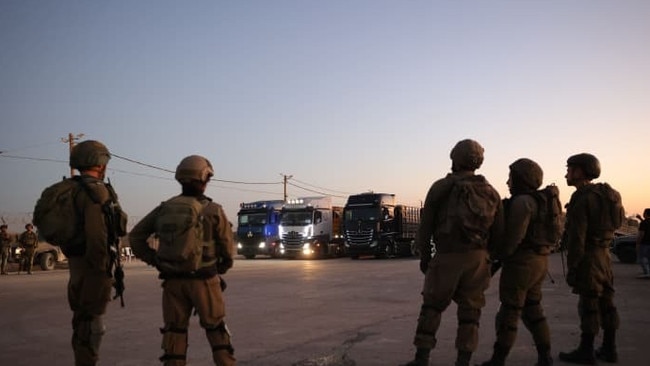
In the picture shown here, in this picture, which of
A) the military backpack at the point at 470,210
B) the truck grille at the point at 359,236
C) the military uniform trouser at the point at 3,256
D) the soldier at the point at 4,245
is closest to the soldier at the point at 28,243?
the soldier at the point at 4,245

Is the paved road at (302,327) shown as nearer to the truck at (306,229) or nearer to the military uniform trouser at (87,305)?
the military uniform trouser at (87,305)

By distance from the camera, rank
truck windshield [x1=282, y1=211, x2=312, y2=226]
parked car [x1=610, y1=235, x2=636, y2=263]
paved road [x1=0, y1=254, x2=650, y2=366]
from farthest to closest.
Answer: truck windshield [x1=282, y1=211, x2=312, y2=226] → parked car [x1=610, y1=235, x2=636, y2=263] → paved road [x1=0, y1=254, x2=650, y2=366]

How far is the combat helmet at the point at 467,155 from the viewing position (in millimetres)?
5094

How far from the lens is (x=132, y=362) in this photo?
19.0 feet

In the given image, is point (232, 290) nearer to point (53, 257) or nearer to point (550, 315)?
point (550, 315)

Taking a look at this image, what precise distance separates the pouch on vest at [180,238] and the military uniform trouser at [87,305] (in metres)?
0.73

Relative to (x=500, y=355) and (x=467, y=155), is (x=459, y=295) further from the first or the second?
(x=467, y=155)

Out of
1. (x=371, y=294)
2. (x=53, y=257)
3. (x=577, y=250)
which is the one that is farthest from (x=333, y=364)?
(x=53, y=257)

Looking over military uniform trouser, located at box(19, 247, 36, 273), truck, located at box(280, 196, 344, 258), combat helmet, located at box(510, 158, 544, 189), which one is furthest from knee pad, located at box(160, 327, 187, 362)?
truck, located at box(280, 196, 344, 258)

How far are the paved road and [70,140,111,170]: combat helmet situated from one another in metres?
2.20

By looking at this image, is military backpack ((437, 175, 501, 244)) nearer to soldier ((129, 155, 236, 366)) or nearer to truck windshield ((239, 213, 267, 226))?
soldier ((129, 155, 236, 366))

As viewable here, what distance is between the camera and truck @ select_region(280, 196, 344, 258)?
29875mm

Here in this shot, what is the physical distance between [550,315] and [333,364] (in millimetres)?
4579

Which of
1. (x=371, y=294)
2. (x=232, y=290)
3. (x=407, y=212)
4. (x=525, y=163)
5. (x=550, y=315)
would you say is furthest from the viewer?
(x=407, y=212)
